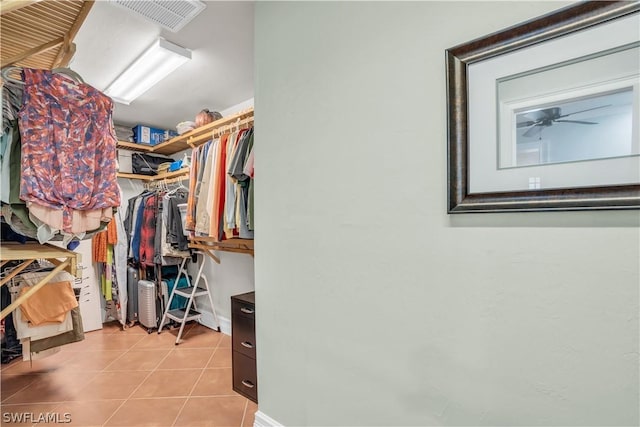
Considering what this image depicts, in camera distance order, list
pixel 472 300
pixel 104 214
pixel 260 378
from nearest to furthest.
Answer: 1. pixel 472 300
2. pixel 104 214
3. pixel 260 378

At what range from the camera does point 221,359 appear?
267 centimetres

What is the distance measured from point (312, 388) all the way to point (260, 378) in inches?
16.3

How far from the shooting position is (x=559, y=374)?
0.84 m

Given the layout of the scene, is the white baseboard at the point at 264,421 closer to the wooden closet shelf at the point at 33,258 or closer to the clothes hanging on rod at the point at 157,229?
the wooden closet shelf at the point at 33,258

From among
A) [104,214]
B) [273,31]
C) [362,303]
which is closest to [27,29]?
[104,214]

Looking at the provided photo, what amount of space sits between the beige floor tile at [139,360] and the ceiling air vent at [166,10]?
2.65 meters

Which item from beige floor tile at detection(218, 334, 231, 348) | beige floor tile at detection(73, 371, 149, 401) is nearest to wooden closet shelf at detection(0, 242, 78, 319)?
beige floor tile at detection(73, 371, 149, 401)

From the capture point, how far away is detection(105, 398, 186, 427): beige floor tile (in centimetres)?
182

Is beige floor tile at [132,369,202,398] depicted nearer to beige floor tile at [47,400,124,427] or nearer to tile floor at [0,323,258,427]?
tile floor at [0,323,258,427]

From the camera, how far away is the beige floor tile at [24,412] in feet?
6.09

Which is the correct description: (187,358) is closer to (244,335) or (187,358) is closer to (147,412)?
(147,412)

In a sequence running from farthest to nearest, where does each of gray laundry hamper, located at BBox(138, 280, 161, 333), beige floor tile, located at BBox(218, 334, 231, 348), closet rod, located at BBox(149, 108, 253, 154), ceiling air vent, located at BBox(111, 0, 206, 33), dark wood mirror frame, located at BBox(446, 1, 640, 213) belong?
gray laundry hamper, located at BBox(138, 280, 161, 333) → beige floor tile, located at BBox(218, 334, 231, 348) → closet rod, located at BBox(149, 108, 253, 154) → ceiling air vent, located at BBox(111, 0, 206, 33) → dark wood mirror frame, located at BBox(446, 1, 640, 213)

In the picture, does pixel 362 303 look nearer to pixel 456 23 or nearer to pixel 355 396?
pixel 355 396

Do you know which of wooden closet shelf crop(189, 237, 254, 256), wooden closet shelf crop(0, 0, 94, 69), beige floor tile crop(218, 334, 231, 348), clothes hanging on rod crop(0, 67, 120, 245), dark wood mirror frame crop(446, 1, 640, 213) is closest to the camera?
dark wood mirror frame crop(446, 1, 640, 213)
